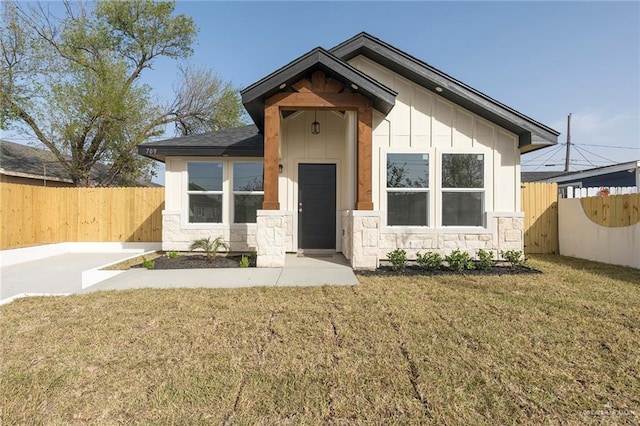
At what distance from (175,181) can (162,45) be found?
14921 mm

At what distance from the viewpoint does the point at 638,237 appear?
22.6ft

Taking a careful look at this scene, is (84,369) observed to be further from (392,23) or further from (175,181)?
(392,23)

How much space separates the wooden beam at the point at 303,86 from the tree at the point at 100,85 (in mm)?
12933

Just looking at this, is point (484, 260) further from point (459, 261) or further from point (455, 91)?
point (455, 91)

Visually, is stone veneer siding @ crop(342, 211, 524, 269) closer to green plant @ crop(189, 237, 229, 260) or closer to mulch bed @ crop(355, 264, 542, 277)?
mulch bed @ crop(355, 264, 542, 277)

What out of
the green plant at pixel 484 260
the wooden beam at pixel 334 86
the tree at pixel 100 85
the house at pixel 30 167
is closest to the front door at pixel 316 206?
the wooden beam at pixel 334 86

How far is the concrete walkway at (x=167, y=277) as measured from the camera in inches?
206

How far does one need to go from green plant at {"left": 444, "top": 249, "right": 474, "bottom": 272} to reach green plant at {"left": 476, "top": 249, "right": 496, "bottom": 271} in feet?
0.75

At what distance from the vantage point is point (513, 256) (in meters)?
6.87

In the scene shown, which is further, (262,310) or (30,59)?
(30,59)

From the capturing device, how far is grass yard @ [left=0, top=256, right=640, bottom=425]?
2107 millimetres

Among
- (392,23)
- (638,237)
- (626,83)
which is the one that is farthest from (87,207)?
(626,83)

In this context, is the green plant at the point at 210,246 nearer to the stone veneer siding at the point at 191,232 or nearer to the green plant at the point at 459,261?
the stone veneer siding at the point at 191,232

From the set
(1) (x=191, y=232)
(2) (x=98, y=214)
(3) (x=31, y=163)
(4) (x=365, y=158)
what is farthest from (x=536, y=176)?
(3) (x=31, y=163)
